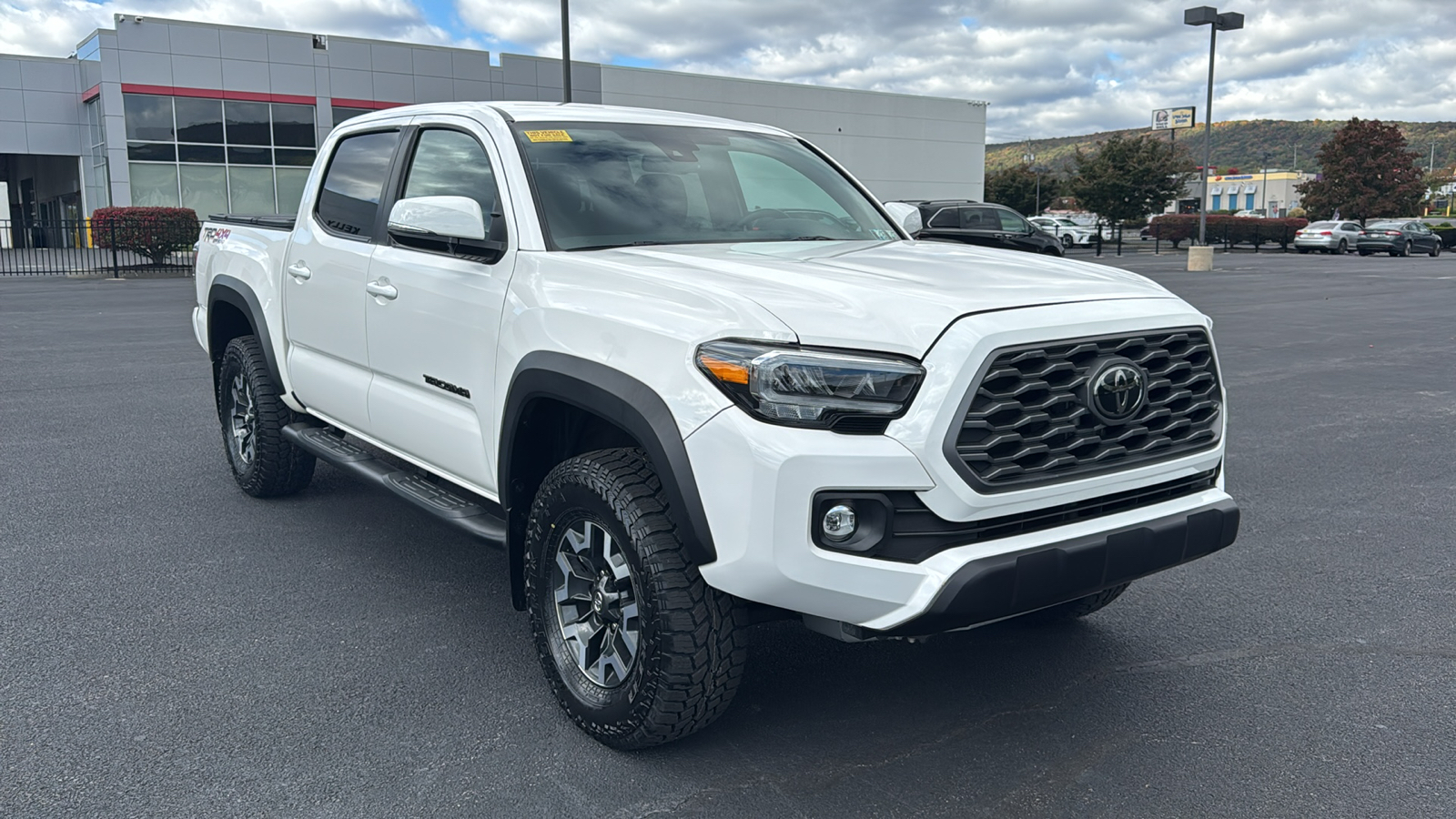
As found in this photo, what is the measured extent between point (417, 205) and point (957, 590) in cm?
210

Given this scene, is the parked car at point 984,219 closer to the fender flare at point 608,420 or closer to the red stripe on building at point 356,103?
the red stripe on building at point 356,103

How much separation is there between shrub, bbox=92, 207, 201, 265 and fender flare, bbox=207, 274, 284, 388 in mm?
22571

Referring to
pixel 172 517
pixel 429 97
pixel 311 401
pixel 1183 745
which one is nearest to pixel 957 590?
pixel 1183 745

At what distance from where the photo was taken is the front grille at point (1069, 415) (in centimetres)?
279

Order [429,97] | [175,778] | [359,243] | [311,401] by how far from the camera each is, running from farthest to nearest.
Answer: [429,97]
[311,401]
[359,243]
[175,778]

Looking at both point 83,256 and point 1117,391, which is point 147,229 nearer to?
point 83,256

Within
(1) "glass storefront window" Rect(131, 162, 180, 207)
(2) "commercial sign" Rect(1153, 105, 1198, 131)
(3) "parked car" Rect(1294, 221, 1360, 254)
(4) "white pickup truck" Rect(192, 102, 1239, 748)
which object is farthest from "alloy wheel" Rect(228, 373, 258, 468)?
(2) "commercial sign" Rect(1153, 105, 1198, 131)

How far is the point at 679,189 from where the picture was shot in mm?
4203

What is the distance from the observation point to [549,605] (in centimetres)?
348

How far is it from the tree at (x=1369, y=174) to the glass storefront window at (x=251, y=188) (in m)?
52.0

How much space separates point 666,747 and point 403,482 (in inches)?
64.4

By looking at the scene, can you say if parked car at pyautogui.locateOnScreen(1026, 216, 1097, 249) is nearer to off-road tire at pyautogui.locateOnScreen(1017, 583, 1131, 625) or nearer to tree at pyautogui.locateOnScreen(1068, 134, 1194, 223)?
tree at pyautogui.locateOnScreen(1068, 134, 1194, 223)

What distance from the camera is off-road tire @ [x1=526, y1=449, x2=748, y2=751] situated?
9.66ft

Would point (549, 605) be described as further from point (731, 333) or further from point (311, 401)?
point (311, 401)
